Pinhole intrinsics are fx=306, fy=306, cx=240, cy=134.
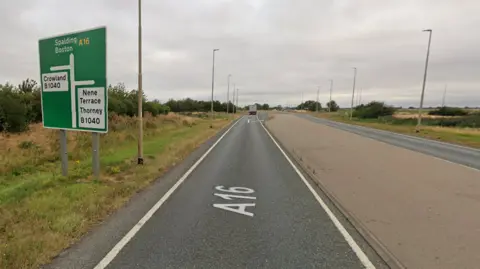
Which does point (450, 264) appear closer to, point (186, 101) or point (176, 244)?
point (176, 244)

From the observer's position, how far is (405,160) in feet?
44.6

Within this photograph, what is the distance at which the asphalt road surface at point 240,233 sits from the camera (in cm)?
403

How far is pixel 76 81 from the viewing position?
8586mm

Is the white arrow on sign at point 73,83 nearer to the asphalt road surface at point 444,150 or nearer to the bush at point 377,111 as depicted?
the asphalt road surface at point 444,150

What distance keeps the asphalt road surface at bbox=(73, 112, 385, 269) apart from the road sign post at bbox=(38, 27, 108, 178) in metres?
3.04

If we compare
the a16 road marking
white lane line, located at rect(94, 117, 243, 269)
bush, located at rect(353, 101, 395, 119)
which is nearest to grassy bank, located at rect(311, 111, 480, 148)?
bush, located at rect(353, 101, 395, 119)

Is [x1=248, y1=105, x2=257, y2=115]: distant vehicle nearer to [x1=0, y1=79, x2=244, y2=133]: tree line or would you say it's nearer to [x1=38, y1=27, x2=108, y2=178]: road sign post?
[x1=0, y1=79, x2=244, y2=133]: tree line

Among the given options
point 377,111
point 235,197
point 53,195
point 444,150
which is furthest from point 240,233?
point 377,111

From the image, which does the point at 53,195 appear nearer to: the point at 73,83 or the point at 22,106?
the point at 73,83

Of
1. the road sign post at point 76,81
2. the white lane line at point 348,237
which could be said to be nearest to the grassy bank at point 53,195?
the road sign post at point 76,81

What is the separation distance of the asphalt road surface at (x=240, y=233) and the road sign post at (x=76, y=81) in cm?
304

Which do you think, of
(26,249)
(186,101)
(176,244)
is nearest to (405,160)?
(176,244)

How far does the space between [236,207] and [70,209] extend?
320cm

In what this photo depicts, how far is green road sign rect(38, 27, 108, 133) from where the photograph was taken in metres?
8.24
